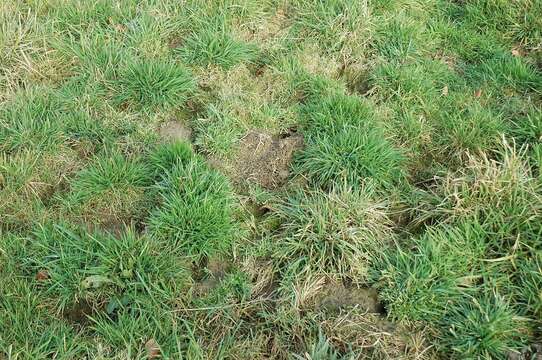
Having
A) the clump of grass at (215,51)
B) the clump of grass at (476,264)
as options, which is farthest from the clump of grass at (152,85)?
the clump of grass at (476,264)

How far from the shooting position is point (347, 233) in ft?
10.2

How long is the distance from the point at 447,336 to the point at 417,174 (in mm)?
1147

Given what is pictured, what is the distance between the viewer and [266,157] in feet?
12.1

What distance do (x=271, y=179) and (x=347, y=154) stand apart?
1.64 ft

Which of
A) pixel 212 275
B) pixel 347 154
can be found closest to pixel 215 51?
pixel 347 154

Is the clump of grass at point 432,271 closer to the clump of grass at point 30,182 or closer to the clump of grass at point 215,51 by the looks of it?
the clump of grass at point 215,51

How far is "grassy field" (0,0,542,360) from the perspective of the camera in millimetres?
2891

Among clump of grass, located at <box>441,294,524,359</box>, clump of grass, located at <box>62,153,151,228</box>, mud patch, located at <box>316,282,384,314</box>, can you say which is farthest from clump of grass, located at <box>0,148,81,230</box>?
clump of grass, located at <box>441,294,524,359</box>

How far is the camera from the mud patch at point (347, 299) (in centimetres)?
298

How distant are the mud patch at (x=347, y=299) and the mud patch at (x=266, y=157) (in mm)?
810

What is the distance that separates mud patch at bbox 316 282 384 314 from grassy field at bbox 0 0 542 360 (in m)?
0.01

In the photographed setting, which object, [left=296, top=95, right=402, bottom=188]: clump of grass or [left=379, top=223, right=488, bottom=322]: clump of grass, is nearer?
[left=379, top=223, right=488, bottom=322]: clump of grass

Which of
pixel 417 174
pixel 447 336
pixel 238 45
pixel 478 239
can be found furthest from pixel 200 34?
pixel 447 336

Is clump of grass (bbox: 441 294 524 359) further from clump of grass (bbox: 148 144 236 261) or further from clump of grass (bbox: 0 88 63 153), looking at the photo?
clump of grass (bbox: 0 88 63 153)
